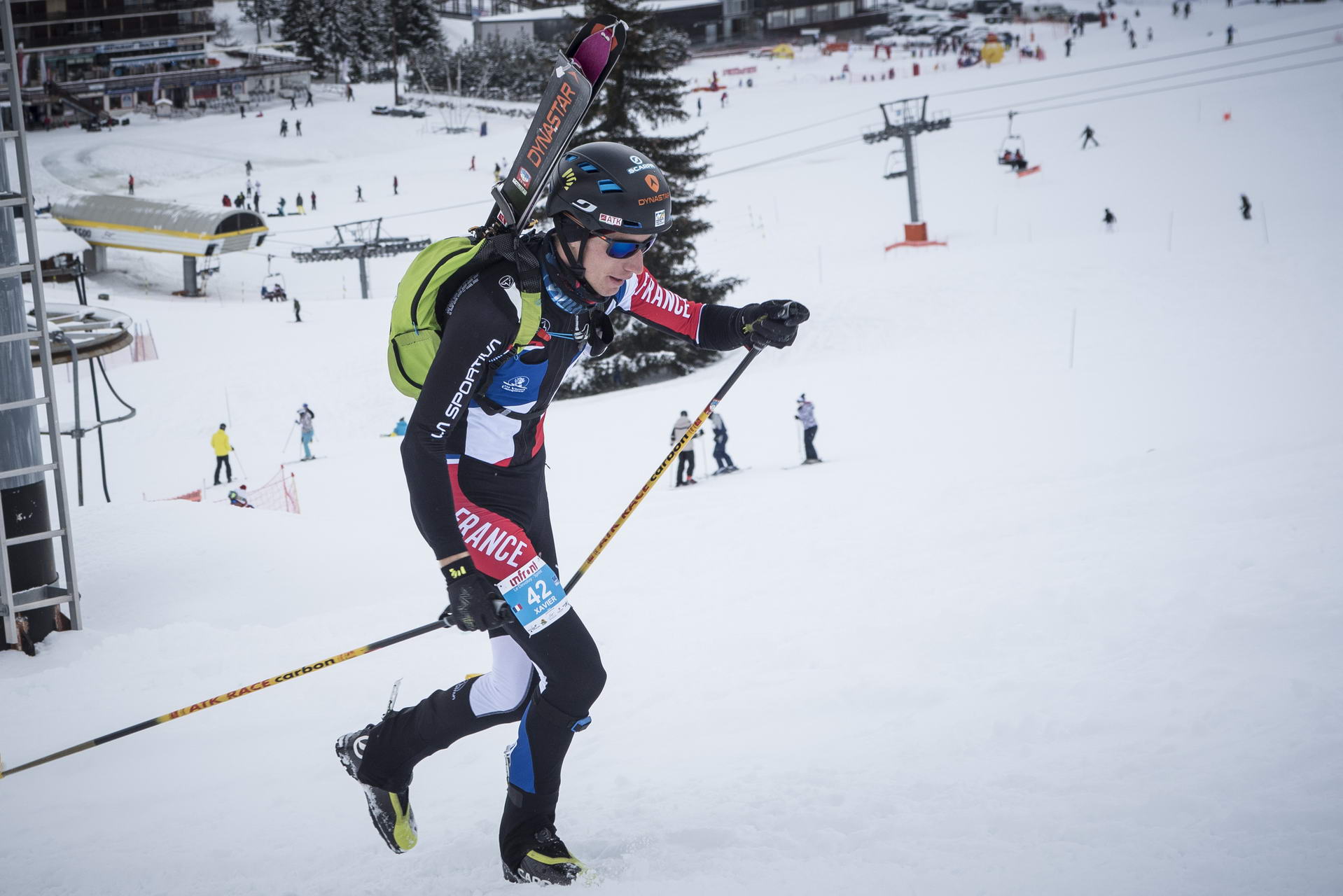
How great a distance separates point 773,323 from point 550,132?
45.3 inches

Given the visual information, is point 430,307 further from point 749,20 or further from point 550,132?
point 749,20

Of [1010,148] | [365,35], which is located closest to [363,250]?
[1010,148]

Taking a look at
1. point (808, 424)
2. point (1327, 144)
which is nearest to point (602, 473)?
point (808, 424)

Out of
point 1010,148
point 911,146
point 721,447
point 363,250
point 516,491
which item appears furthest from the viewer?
point 1010,148

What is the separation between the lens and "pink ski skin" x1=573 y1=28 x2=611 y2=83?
3.97 meters

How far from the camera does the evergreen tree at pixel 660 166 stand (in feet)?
80.8

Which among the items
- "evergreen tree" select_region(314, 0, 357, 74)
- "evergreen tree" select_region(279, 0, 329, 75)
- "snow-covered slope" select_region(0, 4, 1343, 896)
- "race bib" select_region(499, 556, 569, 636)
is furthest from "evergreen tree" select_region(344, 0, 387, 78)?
"race bib" select_region(499, 556, 569, 636)

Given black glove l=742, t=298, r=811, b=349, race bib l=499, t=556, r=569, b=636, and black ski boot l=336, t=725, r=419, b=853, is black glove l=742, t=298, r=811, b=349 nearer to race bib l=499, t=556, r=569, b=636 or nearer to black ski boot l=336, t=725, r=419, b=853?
race bib l=499, t=556, r=569, b=636

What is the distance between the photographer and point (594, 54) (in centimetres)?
400

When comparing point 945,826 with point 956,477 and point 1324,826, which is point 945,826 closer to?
point 1324,826

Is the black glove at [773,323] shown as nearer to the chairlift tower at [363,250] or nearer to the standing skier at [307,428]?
the standing skier at [307,428]

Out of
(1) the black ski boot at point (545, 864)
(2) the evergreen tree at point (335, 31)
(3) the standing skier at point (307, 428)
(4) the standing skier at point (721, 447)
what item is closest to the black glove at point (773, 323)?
(1) the black ski boot at point (545, 864)

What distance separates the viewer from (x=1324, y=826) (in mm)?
3248

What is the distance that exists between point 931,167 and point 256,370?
33530mm
